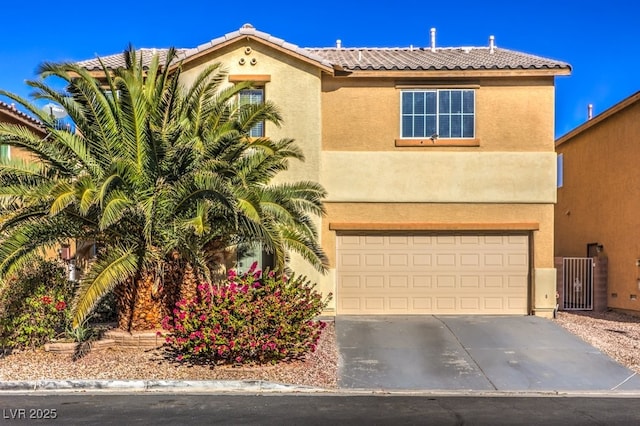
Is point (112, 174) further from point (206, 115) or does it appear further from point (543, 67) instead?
point (543, 67)

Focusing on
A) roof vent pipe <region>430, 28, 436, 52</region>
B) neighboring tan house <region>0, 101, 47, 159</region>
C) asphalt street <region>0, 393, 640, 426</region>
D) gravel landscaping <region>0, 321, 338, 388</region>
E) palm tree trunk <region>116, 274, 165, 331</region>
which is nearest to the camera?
asphalt street <region>0, 393, 640, 426</region>

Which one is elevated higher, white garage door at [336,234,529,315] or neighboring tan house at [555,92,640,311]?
neighboring tan house at [555,92,640,311]

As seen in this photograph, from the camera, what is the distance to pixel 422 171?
53.8 ft

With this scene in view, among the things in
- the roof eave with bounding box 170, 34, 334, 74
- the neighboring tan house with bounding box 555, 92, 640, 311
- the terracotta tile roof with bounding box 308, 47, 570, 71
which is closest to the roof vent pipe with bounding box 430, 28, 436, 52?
the terracotta tile roof with bounding box 308, 47, 570, 71

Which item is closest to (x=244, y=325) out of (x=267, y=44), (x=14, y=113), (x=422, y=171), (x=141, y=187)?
(x=141, y=187)

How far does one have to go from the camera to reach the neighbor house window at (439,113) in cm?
1652

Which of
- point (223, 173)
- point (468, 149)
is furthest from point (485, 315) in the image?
point (223, 173)

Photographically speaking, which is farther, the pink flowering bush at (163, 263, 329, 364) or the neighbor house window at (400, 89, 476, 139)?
the neighbor house window at (400, 89, 476, 139)

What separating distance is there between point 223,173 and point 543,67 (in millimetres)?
9060

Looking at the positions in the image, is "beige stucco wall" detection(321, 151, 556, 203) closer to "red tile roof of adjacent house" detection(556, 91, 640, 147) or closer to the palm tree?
"red tile roof of adjacent house" detection(556, 91, 640, 147)

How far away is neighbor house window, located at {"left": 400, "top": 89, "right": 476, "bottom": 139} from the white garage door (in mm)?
2767

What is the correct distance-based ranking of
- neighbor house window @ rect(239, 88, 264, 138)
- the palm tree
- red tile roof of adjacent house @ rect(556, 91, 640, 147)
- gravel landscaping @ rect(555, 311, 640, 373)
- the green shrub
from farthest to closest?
red tile roof of adjacent house @ rect(556, 91, 640, 147)
neighbor house window @ rect(239, 88, 264, 138)
gravel landscaping @ rect(555, 311, 640, 373)
the green shrub
the palm tree

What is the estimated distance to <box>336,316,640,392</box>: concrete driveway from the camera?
35.2ft

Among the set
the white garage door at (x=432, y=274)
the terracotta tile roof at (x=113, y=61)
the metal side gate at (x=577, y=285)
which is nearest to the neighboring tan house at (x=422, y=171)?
the white garage door at (x=432, y=274)
